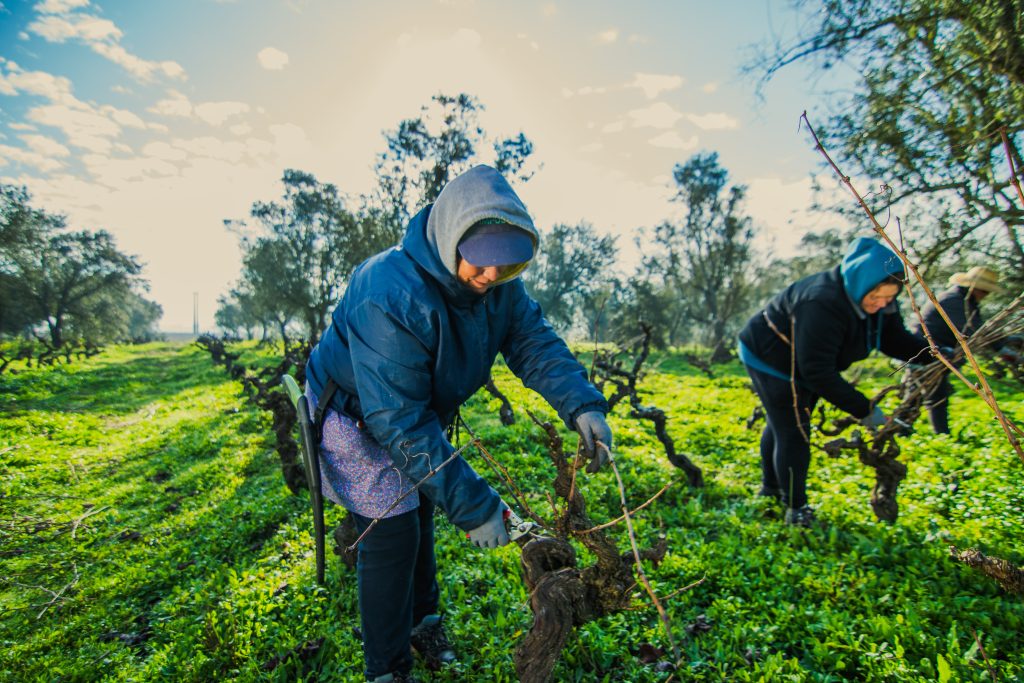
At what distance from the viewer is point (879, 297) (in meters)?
3.00

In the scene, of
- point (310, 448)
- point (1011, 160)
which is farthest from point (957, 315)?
point (310, 448)

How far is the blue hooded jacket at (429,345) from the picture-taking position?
1774 millimetres

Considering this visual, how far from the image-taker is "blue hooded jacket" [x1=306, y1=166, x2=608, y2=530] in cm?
177

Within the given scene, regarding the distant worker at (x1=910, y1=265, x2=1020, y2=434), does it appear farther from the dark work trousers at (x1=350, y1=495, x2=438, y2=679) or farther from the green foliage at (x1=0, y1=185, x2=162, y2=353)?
the green foliage at (x1=0, y1=185, x2=162, y2=353)

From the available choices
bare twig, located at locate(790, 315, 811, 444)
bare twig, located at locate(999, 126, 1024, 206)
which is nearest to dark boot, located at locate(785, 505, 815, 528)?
bare twig, located at locate(790, 315, 811, 444)

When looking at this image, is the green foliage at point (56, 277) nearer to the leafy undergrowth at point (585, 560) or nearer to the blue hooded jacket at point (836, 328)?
the leafy undergrowth at point (585, 560)

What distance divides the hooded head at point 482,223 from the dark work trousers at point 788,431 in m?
2.65

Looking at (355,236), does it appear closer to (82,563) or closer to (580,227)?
(580,227)

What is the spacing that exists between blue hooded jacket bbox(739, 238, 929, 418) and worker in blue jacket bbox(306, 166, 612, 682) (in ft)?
6.30

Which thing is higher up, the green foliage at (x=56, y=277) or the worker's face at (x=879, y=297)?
the green foliage at (x=56, y=277)

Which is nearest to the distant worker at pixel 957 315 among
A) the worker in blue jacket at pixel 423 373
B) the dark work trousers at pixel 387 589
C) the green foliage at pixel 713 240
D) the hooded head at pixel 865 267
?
the hooded head at pixel 865 267

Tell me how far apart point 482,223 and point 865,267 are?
2622 mm

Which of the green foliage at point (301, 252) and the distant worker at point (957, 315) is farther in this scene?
the green foliage at point (301, 252)

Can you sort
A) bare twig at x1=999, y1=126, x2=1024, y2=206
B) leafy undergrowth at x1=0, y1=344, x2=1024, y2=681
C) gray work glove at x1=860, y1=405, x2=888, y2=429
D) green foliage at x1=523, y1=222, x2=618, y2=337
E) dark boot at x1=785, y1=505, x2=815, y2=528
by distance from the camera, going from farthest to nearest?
green foliage at x1=523, y1=222, x2=618, y2=337
dark boot at x1=785, y1=505, x2=815, y2=528
gray work glove at x1=860, y1=405, x2=888, y2=429
leafy undergrowth at x1=0, y1=344, x2=1024, y2=681
bare twig at x1=999, y1=126, x2=1024, y2=206
